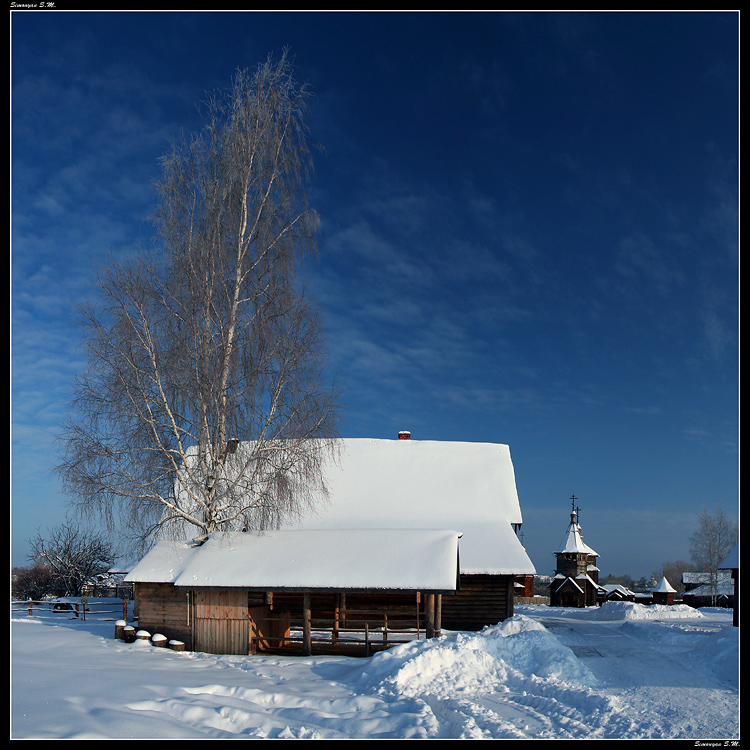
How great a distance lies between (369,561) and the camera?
14.9 meters

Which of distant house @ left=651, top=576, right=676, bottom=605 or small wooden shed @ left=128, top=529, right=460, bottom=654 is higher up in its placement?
small wooden shed @ left=128, top=529, right=460, bottom=654

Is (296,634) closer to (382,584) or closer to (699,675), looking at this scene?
(382,584)

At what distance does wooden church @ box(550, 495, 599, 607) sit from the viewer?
142ft

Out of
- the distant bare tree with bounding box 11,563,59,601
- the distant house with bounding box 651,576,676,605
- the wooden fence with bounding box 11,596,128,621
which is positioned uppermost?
the wooden fence with bounding box 11,596,128,621

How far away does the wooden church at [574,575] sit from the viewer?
43250 millimetres

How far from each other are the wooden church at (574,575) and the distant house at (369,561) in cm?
2295

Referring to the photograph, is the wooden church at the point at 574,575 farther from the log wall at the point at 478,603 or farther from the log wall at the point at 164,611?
the log wall at the point at 164,611

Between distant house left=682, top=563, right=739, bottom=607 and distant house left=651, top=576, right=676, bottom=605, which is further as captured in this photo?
distant house left=682, top=563, right=739, bottom=607

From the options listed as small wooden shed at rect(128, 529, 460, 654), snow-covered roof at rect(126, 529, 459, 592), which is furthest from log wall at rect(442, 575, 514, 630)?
snow-covered roof at rect(126, 529, 459, 592)

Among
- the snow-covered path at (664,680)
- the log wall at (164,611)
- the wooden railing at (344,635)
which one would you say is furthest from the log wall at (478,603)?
the log wall at (164,611)

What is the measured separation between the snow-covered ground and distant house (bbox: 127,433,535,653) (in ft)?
4.70

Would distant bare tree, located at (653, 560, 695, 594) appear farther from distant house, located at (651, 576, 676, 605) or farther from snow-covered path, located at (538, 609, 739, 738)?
snow-covered path, located at (538, 609, 739, 738)

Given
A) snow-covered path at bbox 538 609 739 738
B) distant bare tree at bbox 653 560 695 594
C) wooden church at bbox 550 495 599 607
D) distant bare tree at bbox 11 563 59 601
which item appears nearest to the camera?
snow-covered path at bbox 538 609 739 738

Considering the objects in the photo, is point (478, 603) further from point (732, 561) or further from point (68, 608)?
point (68, 608)
